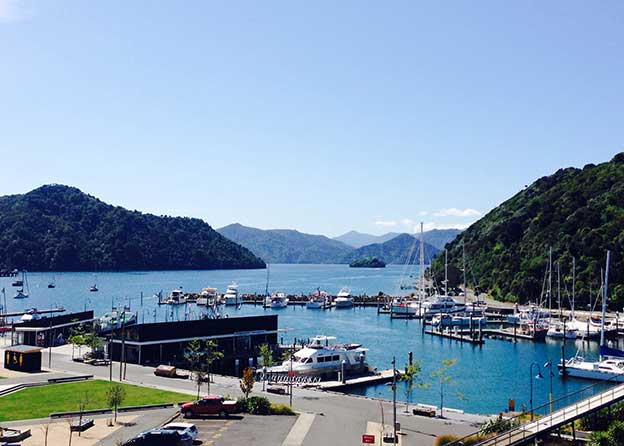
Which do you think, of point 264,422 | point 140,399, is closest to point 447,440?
Result: point 264,422

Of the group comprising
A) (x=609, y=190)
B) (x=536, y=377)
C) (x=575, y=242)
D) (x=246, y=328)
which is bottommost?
(x=536, y=377)

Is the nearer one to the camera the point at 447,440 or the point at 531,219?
the point at 447,440

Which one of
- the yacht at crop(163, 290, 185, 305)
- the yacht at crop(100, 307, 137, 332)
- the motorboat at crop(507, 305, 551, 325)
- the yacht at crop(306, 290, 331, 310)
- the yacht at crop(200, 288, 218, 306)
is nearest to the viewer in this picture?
the yacht at crop(100, 307, 137, 332)

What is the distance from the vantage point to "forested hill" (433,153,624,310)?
141 metres

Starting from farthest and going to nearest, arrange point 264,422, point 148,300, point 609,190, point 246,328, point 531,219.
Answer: point 148,300
point 531,219
point 609,190
point 246,328
point 264,422

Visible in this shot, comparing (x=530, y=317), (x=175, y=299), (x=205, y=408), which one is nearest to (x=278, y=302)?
(x=175, y=299)

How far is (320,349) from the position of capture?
72.1 meters

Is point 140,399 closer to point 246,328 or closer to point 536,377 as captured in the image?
point 246,328

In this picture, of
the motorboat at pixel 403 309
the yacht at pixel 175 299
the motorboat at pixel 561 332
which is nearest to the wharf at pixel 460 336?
the motorboat at pixel 561 332

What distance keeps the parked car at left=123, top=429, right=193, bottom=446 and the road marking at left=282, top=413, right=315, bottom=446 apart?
5.13 m

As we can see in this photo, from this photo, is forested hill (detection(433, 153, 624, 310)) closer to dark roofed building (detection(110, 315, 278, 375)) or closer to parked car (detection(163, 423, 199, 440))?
dark roofed building (detection(110, 315, 278, 375))

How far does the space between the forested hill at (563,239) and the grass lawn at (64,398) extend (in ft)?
345

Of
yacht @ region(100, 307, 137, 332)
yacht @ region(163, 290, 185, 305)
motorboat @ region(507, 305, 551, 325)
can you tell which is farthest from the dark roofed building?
Result: yacht @ region(163, 290, 185, 305)

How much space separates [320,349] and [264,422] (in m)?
31.4
